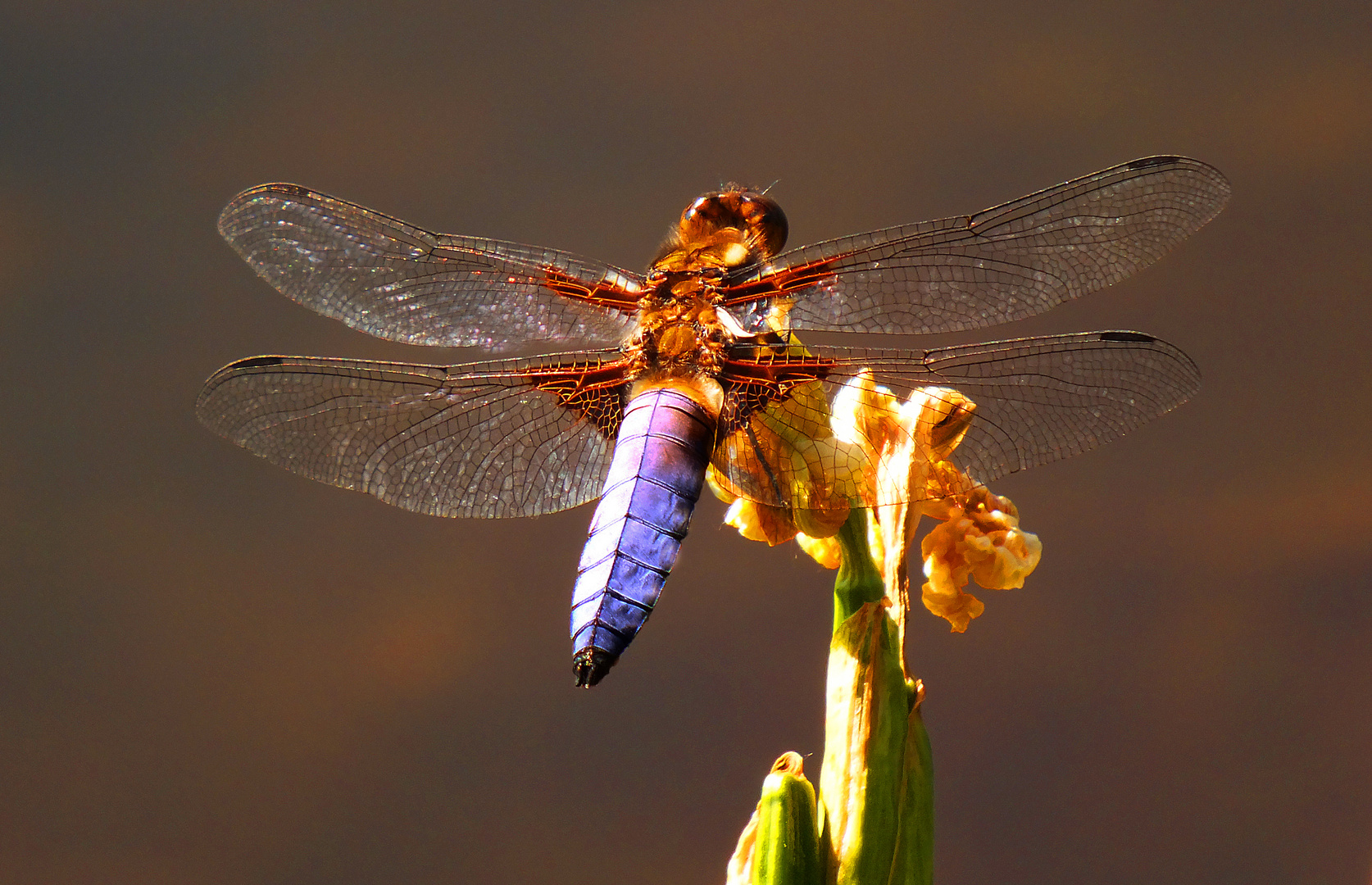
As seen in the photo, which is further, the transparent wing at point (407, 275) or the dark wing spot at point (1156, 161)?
the transparent wing at point (407, 275)

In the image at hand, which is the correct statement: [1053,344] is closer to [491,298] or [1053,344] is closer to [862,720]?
[862,720]

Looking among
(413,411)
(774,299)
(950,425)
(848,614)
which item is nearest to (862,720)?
(848,614)

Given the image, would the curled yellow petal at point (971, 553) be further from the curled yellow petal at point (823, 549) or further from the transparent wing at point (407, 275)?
the transparent wing at point (407, 275)

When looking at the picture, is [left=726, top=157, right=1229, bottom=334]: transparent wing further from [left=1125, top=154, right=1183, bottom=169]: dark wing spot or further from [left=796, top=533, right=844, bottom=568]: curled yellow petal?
[left=796, top=533, right=844, bottom=568]: curled yellow petal

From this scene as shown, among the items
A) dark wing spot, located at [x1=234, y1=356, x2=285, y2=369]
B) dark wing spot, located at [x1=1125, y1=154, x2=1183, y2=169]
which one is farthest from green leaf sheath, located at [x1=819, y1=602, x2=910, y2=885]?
dark wing spot, located at [x1=234, y1=356, x2=285, y2=369]

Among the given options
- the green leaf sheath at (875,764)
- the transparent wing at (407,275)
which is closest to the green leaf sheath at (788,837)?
the green leaf sheath at (875,764)

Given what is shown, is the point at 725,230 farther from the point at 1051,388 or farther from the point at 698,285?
the point at 1051,388
